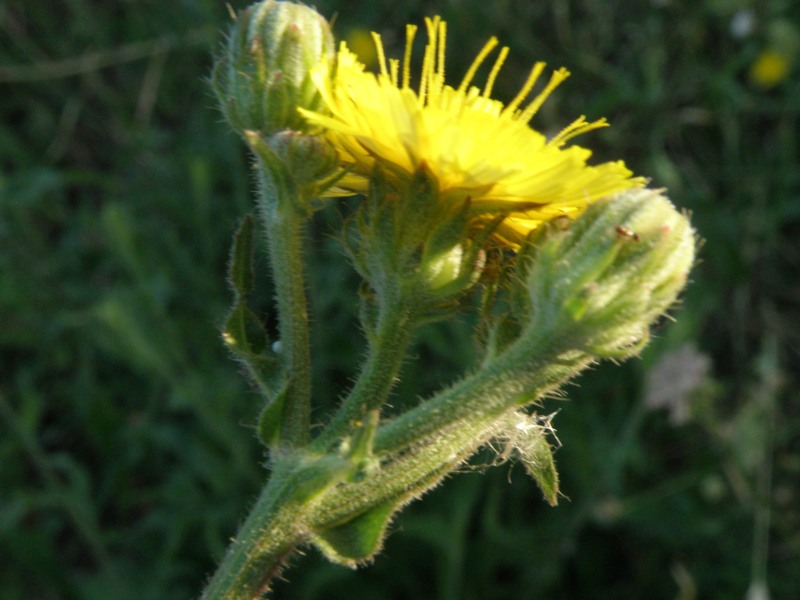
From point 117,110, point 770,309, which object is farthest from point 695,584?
point 117,110

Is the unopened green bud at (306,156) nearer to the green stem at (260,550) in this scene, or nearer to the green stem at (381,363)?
the green stem at (381,363)

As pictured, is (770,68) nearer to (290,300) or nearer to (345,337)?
(345,337)

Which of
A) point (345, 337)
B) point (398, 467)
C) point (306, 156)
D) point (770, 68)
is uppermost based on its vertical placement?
point (770, 68)

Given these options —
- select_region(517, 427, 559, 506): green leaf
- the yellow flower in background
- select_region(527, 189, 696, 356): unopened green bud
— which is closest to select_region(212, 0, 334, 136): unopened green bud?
select_region(527, 189, 696, 356): unopened green bud

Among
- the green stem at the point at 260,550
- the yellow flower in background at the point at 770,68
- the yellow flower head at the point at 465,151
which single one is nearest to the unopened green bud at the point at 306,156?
the yellow flower head at the point at 465,151

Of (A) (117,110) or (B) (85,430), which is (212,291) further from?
(A) (117,110)

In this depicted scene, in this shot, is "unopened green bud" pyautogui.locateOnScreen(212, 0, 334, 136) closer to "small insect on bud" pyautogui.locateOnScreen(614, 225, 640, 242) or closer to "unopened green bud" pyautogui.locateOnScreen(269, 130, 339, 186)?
"unopened green bud" pyautogui.locateOnScreen(269, 130, 339, 186)

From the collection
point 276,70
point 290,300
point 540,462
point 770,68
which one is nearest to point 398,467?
point 540,462
